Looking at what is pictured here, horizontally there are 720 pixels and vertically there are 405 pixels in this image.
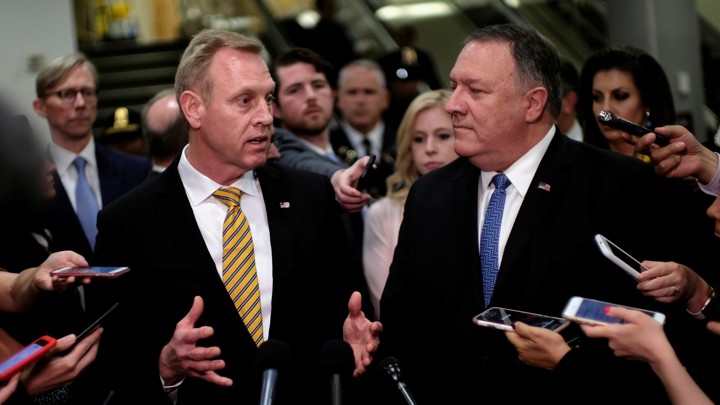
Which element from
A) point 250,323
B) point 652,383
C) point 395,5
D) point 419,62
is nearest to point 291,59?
point 250,323

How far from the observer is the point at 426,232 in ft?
10.6

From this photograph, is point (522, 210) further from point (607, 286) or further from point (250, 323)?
point (250, 323)

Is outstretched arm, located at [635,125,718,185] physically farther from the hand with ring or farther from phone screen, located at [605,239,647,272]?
phone screen, located at [605,239,647,272]

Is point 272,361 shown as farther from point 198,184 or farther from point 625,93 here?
point 625,93

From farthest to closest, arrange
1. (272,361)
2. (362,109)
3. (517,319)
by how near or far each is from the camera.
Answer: (362,109) → (517,319) → (272,361)

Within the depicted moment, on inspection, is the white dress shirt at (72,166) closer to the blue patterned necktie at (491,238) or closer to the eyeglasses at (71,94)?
the eyeglasses at (71,94)

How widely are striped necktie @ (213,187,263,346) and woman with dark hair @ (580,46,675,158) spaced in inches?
74.2

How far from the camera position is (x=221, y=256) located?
312 centimetres

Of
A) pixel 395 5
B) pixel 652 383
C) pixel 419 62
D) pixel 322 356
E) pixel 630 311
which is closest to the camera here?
pixel 630 311

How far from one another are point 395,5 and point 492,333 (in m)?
8.56

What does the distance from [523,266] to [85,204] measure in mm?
2687

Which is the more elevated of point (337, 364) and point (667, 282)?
point (667, 282)

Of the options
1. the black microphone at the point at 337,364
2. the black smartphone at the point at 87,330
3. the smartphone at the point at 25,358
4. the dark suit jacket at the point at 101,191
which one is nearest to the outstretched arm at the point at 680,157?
the black microphone at the point at 337,364

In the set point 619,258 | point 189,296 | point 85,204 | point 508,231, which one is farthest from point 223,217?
point 85,204
